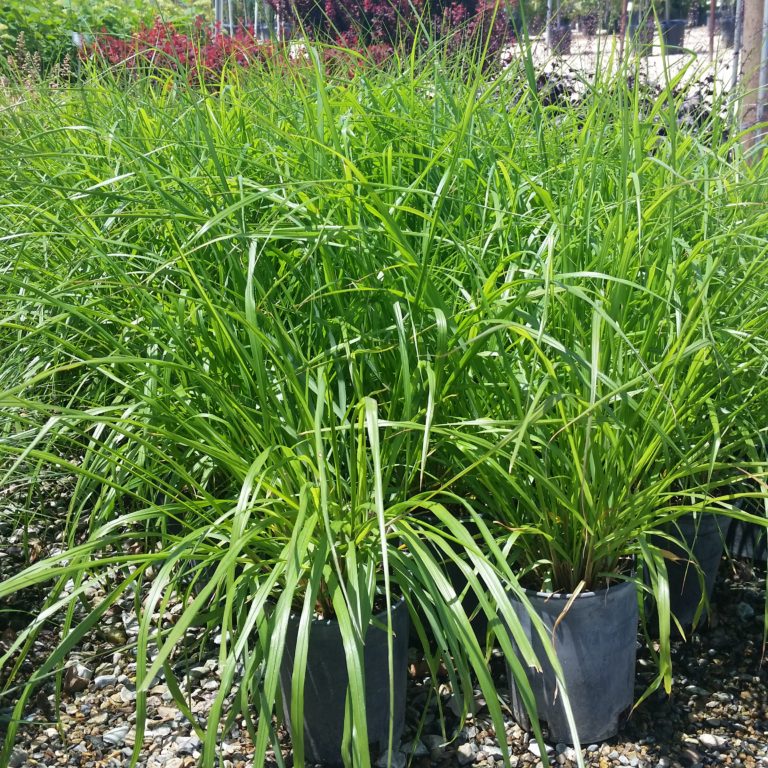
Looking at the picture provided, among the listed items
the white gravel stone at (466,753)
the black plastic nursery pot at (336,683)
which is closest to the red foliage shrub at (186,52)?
the black plastic nursery pot at (336,683)

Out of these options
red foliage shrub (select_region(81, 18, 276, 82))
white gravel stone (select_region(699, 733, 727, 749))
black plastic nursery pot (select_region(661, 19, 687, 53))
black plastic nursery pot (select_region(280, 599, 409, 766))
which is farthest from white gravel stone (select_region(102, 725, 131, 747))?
black plastic nursery pot (select_region(661, 19, 687, 53))

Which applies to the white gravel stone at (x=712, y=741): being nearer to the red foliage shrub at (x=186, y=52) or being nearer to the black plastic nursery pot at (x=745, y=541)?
the black plastic nursery pot at (x=745, y=541)

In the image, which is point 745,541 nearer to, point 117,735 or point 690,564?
point 690,564

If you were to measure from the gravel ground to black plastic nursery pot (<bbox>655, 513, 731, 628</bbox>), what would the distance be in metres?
0.07

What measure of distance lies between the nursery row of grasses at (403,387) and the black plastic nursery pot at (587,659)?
0.07 metres

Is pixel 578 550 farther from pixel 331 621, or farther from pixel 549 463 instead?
pixel 331 621

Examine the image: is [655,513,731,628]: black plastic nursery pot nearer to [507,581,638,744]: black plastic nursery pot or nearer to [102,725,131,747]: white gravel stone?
[507,581,638,744]: black plastic nursery pot

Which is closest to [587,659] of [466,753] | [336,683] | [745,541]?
[466,753]

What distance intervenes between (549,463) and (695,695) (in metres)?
0.60

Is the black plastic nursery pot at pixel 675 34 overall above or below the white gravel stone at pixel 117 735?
above

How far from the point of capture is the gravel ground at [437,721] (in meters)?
1.60

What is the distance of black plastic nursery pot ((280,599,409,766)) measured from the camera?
145 cm

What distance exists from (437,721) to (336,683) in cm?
31

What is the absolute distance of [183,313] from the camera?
5.55 feet
